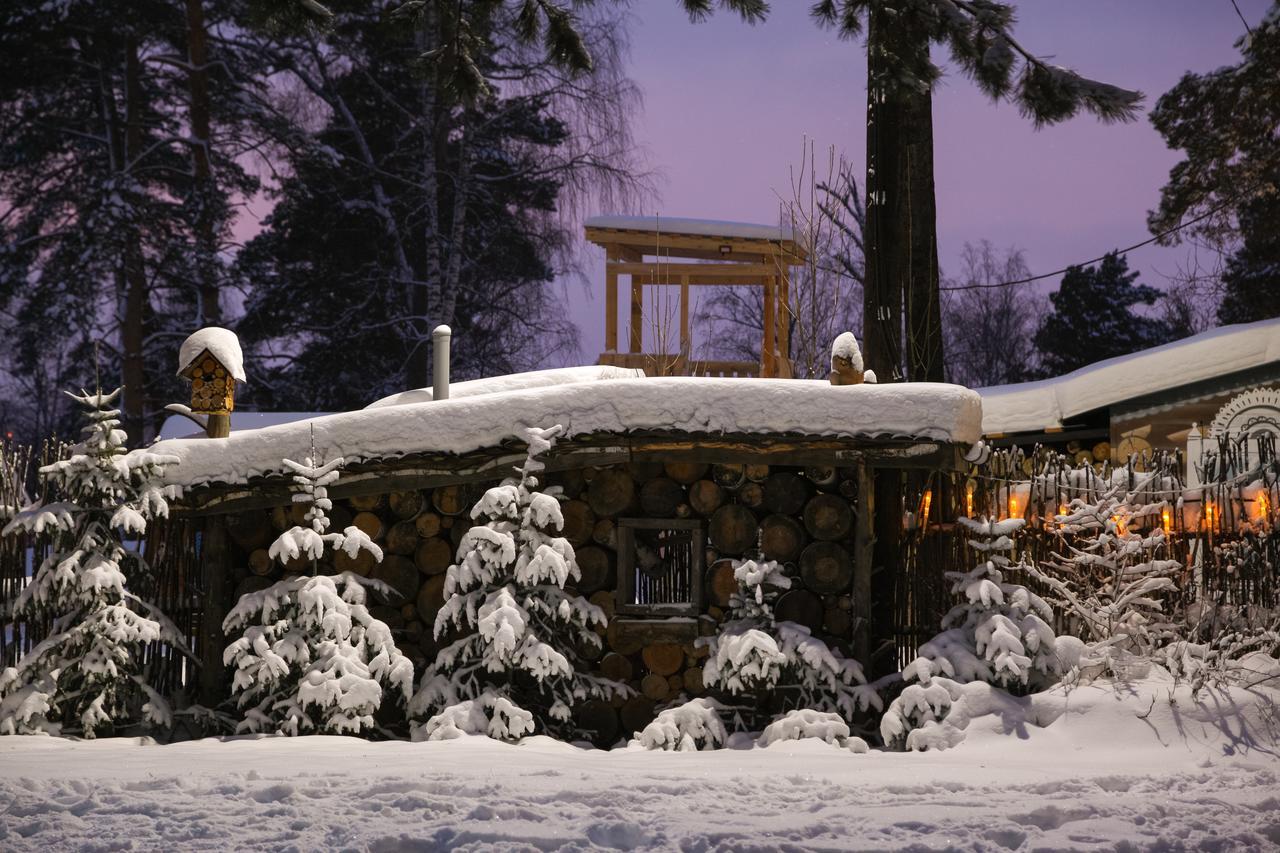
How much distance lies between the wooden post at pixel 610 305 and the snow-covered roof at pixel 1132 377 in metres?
4.67

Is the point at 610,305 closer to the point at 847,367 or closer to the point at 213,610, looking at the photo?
the point at 847,367

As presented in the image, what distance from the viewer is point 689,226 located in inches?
621

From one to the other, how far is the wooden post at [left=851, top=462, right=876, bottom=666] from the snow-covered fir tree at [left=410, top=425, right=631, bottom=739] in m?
1.56

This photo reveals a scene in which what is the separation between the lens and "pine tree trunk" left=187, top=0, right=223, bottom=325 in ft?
67.6

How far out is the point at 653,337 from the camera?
527 inches

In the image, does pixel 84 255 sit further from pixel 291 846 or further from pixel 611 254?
pixel 291 846

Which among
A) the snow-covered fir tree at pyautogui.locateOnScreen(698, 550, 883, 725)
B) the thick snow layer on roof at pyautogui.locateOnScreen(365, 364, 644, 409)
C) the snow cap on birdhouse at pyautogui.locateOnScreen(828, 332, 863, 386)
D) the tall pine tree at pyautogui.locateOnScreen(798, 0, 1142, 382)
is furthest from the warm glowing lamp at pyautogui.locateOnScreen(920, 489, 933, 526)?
the thick snow layer on roof at pyautogui.locateOnScreen(365, 364, 644, 409)

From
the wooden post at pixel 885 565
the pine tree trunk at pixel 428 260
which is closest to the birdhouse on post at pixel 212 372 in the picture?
the wooden post at pixel 885 565

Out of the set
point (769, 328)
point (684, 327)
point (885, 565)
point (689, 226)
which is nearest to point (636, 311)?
point (689, 226)

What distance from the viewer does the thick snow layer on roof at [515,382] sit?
8988 millimetres

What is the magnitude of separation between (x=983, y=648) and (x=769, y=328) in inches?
343

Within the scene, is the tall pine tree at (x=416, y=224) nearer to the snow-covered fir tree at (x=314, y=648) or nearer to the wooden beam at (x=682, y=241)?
the wooden beam at (x=682, y=241)

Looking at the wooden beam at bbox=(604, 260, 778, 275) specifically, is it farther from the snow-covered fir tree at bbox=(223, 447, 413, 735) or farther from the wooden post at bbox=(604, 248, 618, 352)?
the snow-covered fir tree at bbox=(223, 447, 413, 735)

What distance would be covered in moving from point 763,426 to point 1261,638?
3.16 meters
